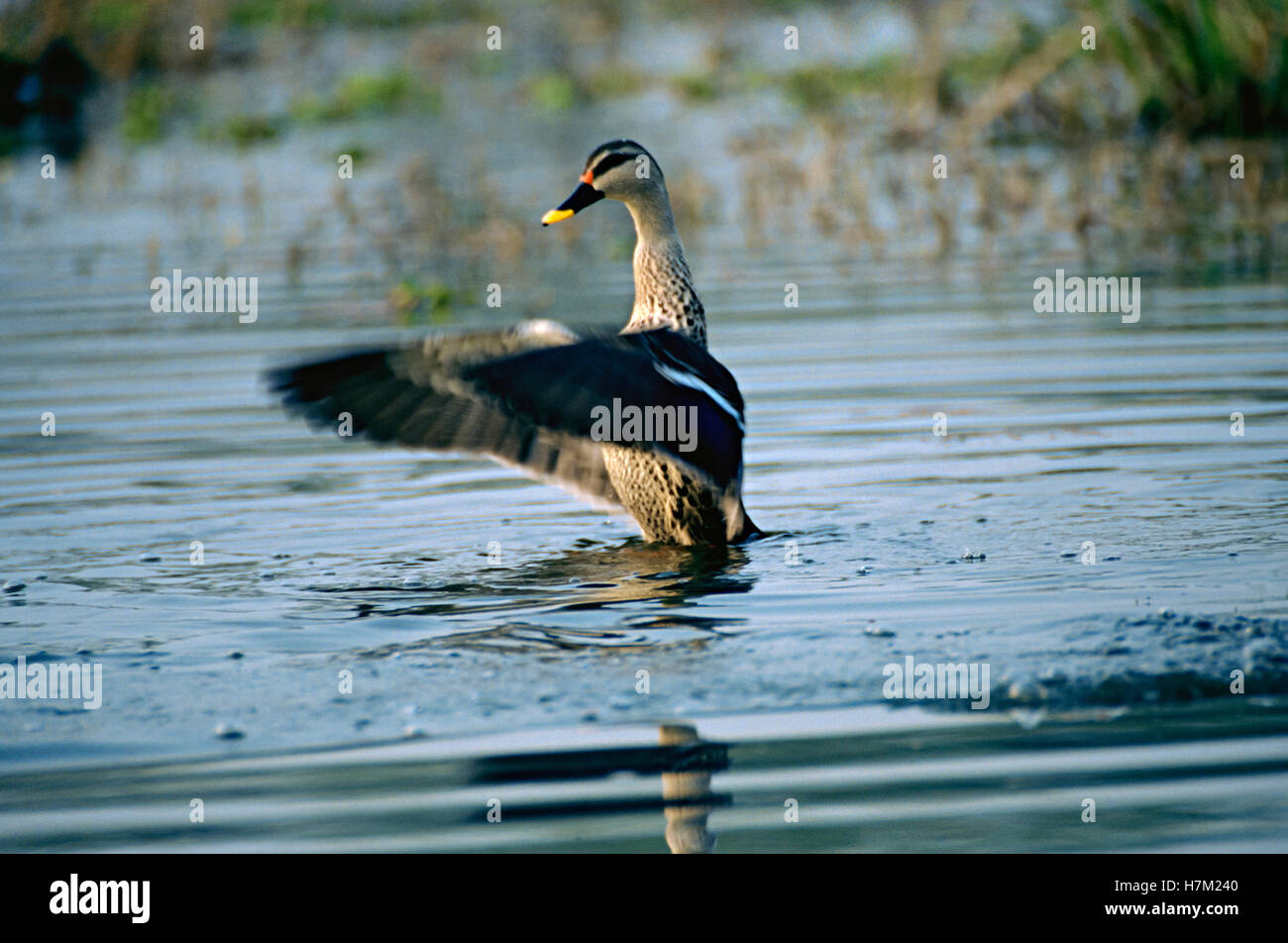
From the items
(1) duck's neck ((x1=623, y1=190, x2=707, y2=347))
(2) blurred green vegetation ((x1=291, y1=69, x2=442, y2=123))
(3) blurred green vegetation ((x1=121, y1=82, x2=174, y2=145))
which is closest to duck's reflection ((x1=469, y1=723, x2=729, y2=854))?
(1) duck's neck ((x1=623, y1=190, x2=707, y2=347))

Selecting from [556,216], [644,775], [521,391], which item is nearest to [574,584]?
[521,391]

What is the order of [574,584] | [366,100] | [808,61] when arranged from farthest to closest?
[808,61]
[366,100]
[574,584]

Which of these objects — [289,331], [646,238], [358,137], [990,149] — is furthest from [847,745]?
[358,137]

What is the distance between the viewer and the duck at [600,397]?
5.50 meters

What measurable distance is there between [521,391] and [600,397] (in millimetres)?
245

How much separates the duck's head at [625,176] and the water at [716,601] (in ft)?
4.33

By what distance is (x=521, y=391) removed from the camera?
5469mm

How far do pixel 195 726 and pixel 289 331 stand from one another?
650 cm

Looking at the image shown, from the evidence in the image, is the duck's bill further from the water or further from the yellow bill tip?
the water

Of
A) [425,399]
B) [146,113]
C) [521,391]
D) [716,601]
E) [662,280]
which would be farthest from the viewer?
[146,113]

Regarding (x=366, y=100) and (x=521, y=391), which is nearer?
(x=521, y=391)

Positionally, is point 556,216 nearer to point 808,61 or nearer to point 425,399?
point 425,399

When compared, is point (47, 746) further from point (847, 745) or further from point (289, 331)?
point (289, 331)

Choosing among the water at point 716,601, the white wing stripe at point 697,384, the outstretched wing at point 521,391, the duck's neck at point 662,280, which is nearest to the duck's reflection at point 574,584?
the water at point 716,601
